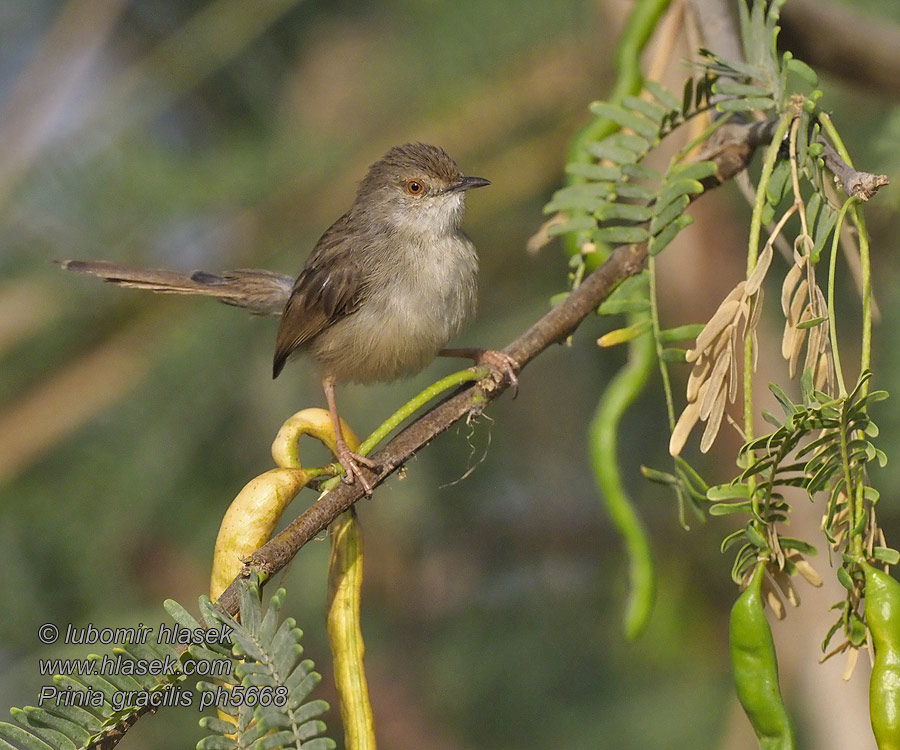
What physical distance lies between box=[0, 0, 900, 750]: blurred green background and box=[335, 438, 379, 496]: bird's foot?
56.9 inches

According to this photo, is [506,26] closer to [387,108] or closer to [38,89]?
[387,108]

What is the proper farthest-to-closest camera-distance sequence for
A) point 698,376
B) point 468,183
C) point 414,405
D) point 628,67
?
point 468,183
point 628,67
point 414,405
point 698,376

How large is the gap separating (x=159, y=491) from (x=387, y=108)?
5.33 ft

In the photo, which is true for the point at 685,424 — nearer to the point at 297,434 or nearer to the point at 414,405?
the point at 414,405

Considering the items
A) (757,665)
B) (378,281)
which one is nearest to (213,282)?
(378,281)

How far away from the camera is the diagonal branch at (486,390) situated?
1.41m

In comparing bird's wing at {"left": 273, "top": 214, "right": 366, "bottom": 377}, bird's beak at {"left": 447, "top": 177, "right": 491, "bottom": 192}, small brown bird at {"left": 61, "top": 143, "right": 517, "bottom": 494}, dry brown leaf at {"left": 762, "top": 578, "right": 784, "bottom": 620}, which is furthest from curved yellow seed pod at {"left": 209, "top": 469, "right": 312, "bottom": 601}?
bird's beak at {"left": 447, "top": 177, "right": 491, "bottom": 192}

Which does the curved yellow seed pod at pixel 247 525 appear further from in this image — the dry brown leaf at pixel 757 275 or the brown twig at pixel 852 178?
the brown twig at pixel 852 178

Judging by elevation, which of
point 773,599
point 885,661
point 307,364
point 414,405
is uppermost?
point 307,364

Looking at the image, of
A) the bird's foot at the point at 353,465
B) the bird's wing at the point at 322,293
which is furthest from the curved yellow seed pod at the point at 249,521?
the bird's wing at the point at 322,293

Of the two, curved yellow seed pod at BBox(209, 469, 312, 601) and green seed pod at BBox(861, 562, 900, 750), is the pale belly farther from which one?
green seed pod at BBox(861, 562, 900, 750)

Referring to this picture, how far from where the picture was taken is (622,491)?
5.98ft

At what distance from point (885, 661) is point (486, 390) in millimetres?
826

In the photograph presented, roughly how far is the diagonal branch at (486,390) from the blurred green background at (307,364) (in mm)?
1245
